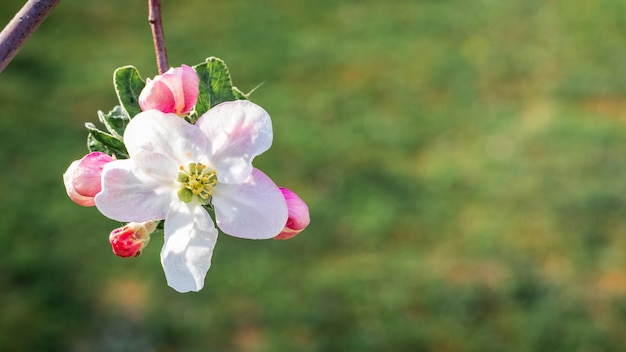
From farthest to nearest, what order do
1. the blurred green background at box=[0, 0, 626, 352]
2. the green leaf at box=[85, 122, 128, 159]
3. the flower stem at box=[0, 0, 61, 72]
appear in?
1. the blurred green background at box=[0, 0, 626, 352]
2. the green leaf at box=[85, 122, 128, 159]
3. the flower stem at box=[0, 0, 61, 72]

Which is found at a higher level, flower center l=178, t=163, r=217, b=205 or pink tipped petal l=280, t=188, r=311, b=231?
flower center l=178, t=163, r=217, b=205

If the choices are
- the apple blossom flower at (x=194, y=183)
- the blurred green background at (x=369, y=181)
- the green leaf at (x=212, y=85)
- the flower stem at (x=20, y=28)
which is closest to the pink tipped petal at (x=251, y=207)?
the apple blossom flower at (x=194, y=183)

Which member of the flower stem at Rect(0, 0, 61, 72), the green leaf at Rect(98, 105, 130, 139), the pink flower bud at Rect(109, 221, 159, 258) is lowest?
the pink flower bud at Rect(109, 221, 159, 258)

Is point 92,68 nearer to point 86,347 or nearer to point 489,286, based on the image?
point 86,347

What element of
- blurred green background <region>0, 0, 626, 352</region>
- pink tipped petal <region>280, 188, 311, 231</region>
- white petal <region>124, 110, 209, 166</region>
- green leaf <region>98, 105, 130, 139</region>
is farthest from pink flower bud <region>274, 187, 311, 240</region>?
blurred green background <region>0, 0, 626, 352</region>

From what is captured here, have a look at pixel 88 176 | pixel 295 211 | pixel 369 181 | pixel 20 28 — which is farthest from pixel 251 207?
pixel 369 181

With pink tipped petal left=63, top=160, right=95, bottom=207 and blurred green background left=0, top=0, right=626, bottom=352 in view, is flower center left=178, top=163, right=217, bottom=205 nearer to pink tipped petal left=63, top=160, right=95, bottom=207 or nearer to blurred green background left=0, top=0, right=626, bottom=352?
pink tipped petal left=63, top=160, right=95, bottom=207

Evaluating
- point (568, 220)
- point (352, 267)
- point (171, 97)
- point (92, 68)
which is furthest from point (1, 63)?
point (92, 68)
